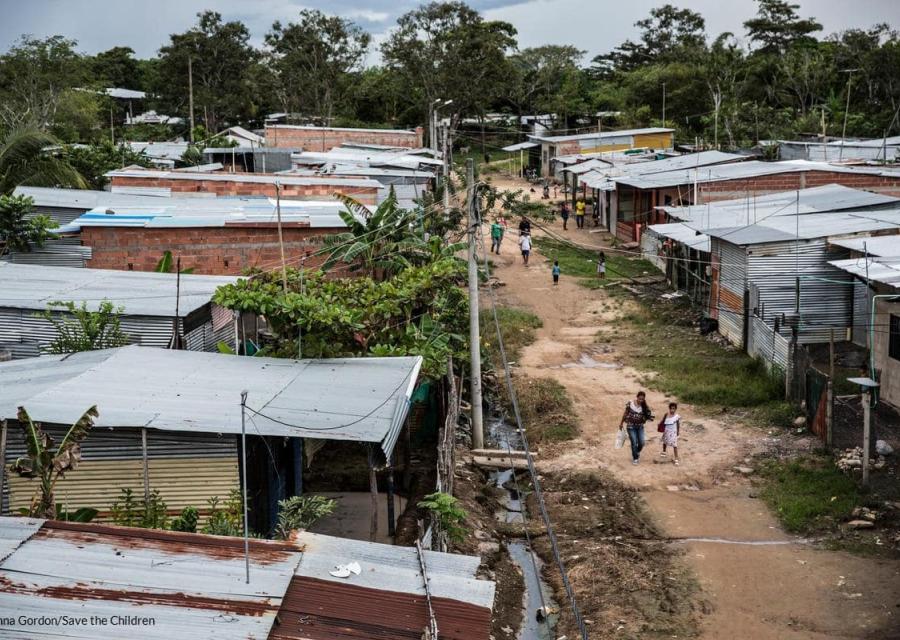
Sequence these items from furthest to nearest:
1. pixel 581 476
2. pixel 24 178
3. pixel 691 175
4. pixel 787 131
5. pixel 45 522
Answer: pixel 787 131 → pixel 691 175 → pixel 24 178 → pixel 581 476 → pixel 45 522

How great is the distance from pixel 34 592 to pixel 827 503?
9844 mm

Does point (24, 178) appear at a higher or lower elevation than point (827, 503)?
higher

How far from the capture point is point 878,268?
595 inches

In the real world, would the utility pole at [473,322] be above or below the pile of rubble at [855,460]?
above

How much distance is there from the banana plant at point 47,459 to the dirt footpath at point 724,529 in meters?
6.43

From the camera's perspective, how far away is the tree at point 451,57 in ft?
192

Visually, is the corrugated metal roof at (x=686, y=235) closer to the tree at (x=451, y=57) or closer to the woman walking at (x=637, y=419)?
the woman walking at (x=637, y=419)

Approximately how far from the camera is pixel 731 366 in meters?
18.8

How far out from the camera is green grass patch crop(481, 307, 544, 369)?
832 inches

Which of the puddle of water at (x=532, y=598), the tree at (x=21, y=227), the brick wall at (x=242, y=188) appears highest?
the brick wall at (x=242, y=188)

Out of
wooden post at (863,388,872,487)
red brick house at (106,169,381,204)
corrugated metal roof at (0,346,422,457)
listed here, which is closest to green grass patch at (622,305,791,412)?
wooden post at (863,388,872,487)

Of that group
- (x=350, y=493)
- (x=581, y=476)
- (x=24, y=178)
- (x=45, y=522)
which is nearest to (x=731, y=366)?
(x=581, y=476)

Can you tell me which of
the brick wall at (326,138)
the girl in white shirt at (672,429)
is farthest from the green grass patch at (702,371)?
the brick wall at (326,138)

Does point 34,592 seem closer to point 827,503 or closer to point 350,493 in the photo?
point 350,493
